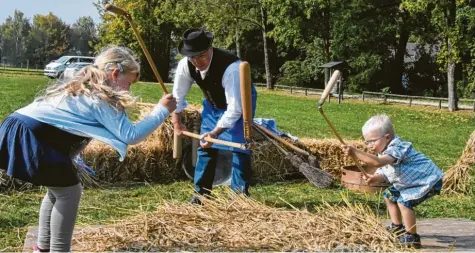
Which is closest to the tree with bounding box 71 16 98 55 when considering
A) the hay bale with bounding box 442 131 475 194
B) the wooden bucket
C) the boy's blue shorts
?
the wooden bucket

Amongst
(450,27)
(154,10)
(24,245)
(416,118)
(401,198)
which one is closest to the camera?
(24,245)

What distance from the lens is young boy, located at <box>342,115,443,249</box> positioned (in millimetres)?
4367

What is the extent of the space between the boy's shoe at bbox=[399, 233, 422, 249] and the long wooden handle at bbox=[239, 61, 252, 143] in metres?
1.32

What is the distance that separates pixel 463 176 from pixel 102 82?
4.88m

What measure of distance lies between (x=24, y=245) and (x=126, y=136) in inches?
53.8

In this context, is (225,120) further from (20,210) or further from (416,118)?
(416,118)

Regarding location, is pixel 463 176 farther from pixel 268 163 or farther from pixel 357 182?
pixel 268 163

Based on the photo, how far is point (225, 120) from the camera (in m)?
4.99

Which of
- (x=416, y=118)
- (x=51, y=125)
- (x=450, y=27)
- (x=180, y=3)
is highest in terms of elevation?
(x=180, y=3)

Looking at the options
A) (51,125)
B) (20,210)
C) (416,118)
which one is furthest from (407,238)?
(416,118)

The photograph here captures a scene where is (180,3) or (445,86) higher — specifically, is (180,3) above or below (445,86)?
above

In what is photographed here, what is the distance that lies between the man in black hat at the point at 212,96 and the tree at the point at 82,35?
80.1 metres

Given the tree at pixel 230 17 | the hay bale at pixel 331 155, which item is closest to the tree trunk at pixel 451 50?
the tree at pixel 230 17

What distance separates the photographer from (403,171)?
4.47 metres
